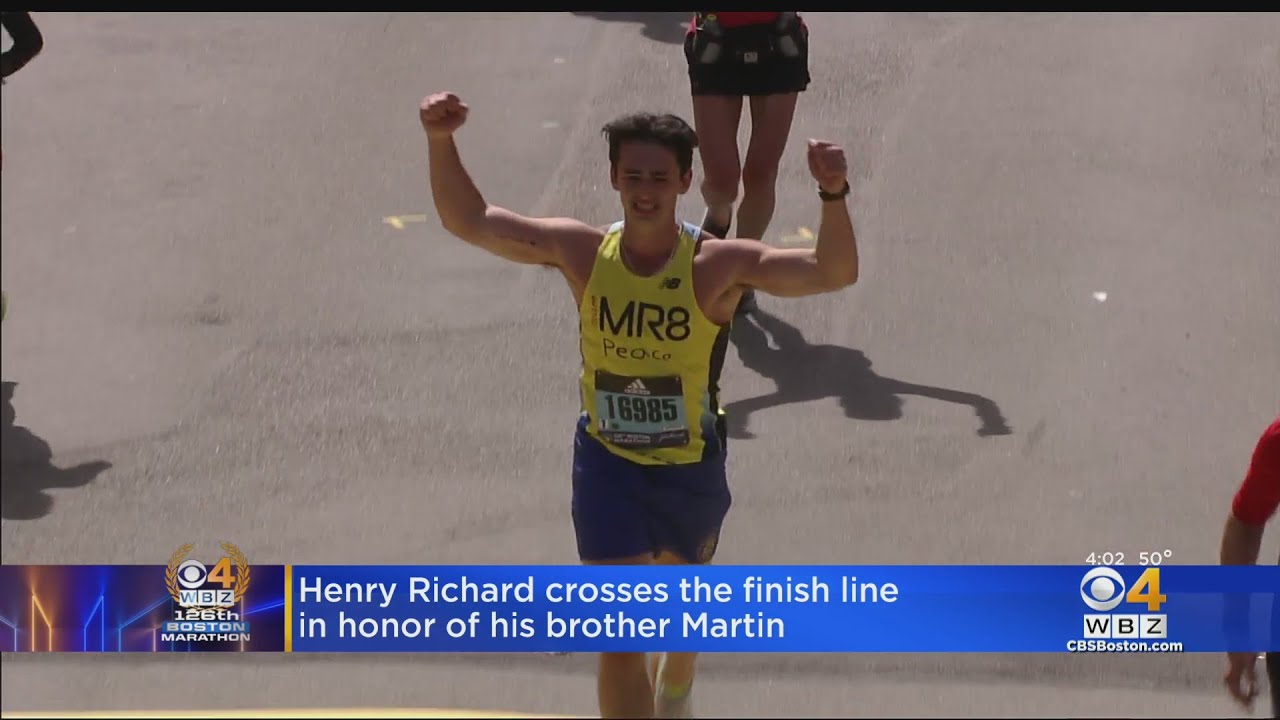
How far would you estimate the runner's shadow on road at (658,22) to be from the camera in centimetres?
1341

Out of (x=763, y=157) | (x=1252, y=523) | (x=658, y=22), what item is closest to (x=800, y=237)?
(x=763, y=157)

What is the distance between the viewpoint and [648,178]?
6.13 metres

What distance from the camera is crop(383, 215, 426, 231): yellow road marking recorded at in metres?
11.1

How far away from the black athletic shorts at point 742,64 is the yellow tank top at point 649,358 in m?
3.38

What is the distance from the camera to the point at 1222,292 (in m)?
10.3

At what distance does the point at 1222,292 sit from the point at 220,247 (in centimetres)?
525

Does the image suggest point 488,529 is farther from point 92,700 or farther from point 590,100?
point 590,100

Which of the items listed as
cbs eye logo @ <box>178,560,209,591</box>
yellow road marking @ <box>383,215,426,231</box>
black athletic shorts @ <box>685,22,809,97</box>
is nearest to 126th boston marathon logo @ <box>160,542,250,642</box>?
cbs eye logo @ <box>178,560,209,591</box>

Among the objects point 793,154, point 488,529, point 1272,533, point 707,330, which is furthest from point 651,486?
point 793,154

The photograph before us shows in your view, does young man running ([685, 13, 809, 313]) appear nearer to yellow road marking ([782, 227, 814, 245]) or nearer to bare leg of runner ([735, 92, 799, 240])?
bare leg of runner ([735, 92, 799, 240])

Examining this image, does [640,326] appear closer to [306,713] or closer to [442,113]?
[442,113]

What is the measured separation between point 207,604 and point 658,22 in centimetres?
759
